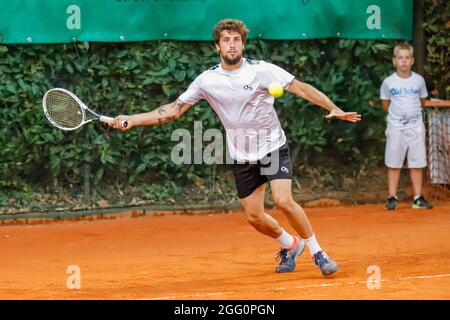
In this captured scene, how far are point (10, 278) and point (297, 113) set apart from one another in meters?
4.60

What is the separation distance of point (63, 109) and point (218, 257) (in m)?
1.89

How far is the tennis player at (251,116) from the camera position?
24.9ft

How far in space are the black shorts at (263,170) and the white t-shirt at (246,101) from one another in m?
0.05

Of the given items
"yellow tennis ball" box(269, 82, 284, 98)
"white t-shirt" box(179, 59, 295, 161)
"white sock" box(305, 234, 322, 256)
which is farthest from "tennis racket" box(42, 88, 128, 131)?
"white sock" box(305, 234, 322, 256)

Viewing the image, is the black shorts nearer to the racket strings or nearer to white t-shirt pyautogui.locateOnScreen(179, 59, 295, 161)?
white t-shirt pyautogui.locateOnScreen(179, 59, 295, 161)

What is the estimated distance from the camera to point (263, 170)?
25.5 feet

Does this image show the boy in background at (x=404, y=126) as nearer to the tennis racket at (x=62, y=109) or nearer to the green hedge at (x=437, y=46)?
the green hedge at (x=437, y=46)

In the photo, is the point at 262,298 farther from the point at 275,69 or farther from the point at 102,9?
the point at 102,9

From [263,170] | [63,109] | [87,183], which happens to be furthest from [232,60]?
[87,183]

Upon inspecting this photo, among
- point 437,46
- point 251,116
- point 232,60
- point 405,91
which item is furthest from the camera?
point 437,46

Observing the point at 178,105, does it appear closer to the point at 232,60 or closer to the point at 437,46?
the point at 232,60

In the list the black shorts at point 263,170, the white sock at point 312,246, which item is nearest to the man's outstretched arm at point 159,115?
the black shorts at point 263,170

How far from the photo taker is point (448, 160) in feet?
39.3
